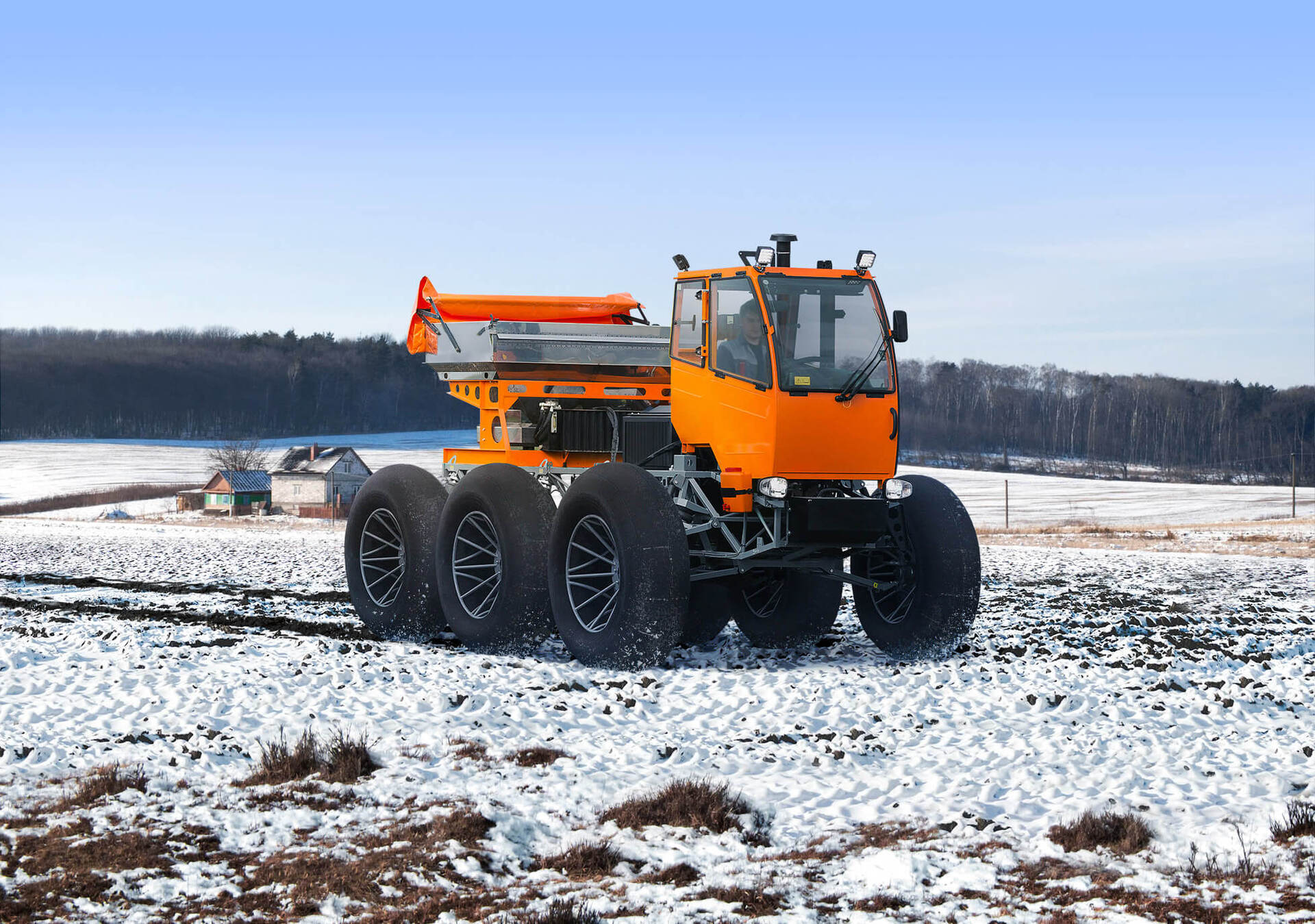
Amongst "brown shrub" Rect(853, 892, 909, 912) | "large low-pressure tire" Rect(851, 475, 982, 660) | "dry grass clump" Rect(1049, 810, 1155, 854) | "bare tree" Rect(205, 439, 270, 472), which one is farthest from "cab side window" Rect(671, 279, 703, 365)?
"bare tree" Rect(205, 439, 270, 472)

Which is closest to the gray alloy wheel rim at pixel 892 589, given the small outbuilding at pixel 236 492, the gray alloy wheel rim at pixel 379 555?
the gray alloy wheel rim at pixel 379 555

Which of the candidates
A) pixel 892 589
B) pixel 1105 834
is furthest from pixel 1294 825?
pixel 892 589

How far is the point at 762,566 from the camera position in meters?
12.9

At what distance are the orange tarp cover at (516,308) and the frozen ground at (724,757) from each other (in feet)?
12.5

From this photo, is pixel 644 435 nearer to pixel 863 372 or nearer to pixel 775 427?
pixel 775 427

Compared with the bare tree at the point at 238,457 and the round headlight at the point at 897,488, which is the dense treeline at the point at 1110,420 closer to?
the bare tree at the point at 238,457

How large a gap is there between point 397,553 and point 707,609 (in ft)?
13.2

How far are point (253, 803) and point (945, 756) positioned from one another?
4.44 m

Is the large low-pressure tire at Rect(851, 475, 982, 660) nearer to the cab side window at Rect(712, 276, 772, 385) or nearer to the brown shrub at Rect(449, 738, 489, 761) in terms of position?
the cab side window at Rect(712, 276, 772, 385)

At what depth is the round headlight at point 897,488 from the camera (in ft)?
42.8

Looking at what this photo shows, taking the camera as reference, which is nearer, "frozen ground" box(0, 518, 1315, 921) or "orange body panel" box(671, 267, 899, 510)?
"frozen ground" box(0, 518, 1315, 921)

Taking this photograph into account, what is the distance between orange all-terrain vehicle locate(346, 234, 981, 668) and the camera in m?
12.2

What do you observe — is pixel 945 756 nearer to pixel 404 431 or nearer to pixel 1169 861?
pixel 1169 861

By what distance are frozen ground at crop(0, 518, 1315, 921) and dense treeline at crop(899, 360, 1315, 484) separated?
113850 millimetres
